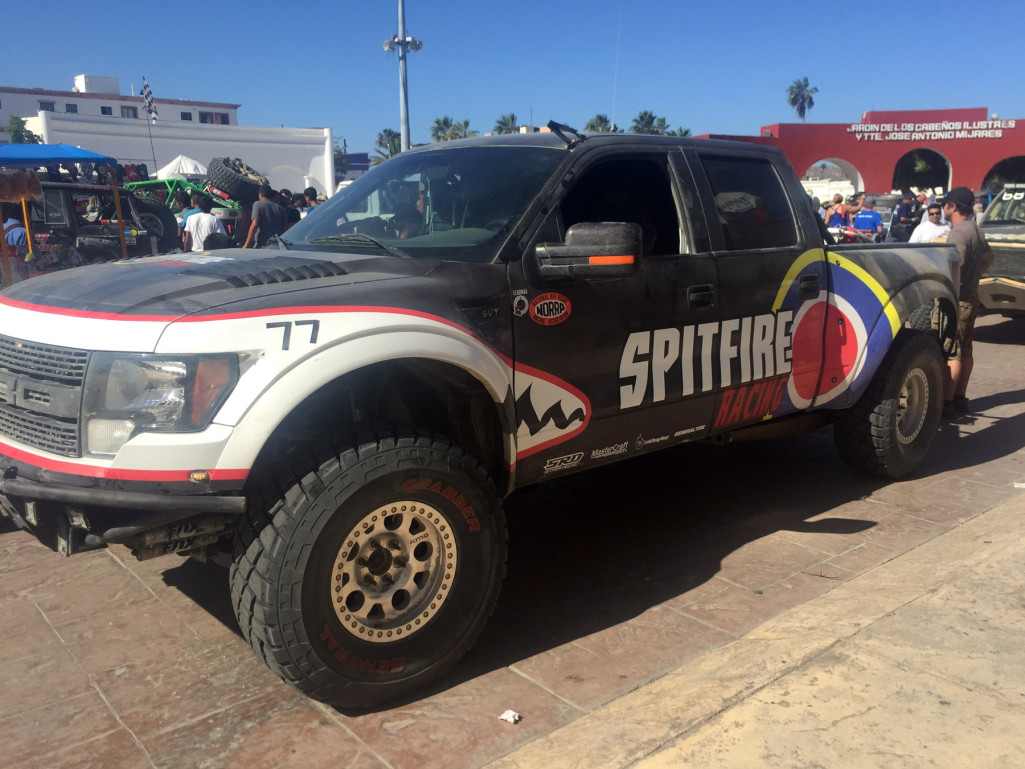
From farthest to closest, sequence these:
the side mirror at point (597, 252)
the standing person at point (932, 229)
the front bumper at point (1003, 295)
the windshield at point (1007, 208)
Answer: the windshield at point (1007, 208) → the standing person at point (932, 229) → the front bumper at point (1003, 295) → the side mirror at point (597, 252)

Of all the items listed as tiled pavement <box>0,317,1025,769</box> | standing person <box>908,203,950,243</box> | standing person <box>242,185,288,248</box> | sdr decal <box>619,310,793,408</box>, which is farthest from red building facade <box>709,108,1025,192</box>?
sdr decal <box>619,310,793,408</box>

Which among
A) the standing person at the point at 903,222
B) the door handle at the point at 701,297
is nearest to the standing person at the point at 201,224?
the door handle at the point at 701,297

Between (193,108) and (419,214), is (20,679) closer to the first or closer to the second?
(419,214)

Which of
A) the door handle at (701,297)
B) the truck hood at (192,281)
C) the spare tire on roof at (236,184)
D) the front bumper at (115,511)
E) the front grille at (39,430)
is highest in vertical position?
the spare tire on roof at (236,184)

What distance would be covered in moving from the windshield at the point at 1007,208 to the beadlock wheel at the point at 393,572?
12196 mm

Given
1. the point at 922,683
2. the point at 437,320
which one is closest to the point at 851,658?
the point at 922,683

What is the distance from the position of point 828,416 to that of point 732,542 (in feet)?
3.74

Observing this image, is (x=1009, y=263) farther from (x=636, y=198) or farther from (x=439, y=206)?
(x=439, y=206)

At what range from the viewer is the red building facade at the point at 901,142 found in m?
39.3

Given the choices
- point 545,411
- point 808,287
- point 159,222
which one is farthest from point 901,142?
point 545,411

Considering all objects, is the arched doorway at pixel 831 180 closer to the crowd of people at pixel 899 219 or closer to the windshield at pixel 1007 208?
the crowd of people at pixel 899 219

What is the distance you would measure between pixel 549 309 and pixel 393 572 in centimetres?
115

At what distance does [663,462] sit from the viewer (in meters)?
5.99

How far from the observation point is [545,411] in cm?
339
